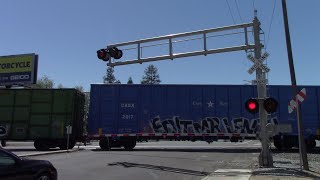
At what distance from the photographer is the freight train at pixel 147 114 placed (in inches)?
1254

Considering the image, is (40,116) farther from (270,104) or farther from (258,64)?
(270,104)

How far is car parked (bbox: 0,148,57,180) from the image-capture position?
32.0 feet

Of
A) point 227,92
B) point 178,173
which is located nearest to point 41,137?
point 227,92

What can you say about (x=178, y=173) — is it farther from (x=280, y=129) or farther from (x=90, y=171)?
(x=280, y=129)

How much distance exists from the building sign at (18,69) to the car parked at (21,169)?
133 feet

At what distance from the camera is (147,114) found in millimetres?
32469

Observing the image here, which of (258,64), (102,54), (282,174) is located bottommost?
(282,174)

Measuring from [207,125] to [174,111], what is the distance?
2.46 meters

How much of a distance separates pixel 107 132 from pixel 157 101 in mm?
4044

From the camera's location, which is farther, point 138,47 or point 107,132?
point 107,132

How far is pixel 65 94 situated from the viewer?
33.3 m

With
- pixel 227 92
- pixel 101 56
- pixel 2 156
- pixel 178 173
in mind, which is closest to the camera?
pixel 2 156

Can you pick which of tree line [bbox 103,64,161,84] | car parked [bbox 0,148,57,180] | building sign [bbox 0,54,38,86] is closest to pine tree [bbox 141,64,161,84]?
tree line [bbox 103,64,161,84]

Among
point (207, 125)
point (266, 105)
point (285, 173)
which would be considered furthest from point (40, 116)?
point (285, 173)
